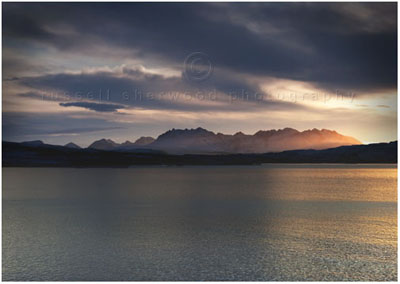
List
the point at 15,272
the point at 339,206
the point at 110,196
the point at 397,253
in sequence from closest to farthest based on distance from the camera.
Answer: the point at 15,272, the point at 397,253, the point at 339,206, the point at 110,196

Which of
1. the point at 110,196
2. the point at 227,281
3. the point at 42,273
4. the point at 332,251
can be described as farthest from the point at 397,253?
the point at 110,196

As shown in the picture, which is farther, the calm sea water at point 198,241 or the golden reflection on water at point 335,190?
the golden reflection on water at point 335,190

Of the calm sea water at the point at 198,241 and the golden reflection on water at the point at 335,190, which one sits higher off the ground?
the calm sea water at the point at 198,241

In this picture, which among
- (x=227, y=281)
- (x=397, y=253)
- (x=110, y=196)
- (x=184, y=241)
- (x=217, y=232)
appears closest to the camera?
(x=227, y=281)

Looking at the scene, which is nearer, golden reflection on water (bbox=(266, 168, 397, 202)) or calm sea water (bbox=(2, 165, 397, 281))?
calm sea water (bbox=(2, 165, 397, 281))

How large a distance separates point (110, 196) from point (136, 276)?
1321 inches

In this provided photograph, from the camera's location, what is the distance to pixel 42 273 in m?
18.6

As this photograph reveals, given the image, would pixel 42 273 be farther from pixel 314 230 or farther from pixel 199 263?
pixel 314 230

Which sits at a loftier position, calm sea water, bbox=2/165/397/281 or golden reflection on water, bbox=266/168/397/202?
calm sea water, bbox=2/165/397/281

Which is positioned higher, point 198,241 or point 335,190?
point 198,241

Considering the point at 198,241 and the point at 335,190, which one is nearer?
the point at 198,241

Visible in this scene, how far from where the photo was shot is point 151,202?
1737 inches

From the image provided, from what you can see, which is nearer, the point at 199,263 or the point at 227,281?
the point at 227,281

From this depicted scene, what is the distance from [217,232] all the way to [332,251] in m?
7.75
